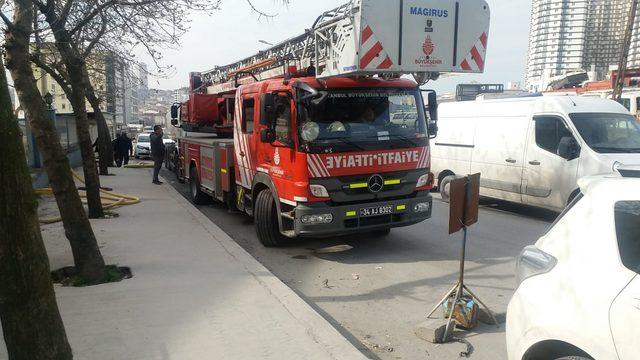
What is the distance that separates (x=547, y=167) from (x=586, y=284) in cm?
699

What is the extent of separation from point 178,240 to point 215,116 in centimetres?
595

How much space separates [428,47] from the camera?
644 cm

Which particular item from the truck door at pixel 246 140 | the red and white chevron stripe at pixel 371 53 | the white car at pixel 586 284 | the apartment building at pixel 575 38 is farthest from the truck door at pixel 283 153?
the apartment building at pixel 575 38

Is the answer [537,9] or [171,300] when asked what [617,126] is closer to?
[171,300]

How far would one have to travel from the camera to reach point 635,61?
3494 cm

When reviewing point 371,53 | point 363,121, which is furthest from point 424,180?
point 371,53

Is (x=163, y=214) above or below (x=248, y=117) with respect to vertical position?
below

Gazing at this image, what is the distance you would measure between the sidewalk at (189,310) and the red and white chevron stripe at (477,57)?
389 cm

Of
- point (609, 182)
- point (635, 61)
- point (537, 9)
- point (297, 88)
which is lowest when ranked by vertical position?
point (609, 182)

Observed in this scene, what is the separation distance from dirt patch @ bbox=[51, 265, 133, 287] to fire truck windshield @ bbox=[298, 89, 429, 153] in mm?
2686

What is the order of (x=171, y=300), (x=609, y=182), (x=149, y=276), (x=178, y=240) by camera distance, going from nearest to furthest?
(x=609, y=182) < (x=171, y=300) < (x=149, y=276) < (x=178, y=240)

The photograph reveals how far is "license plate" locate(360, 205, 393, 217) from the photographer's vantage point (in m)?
6.55

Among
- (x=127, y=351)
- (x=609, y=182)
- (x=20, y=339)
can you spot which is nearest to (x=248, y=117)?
(x=127, y=351)

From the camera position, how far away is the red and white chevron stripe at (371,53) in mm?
6078
